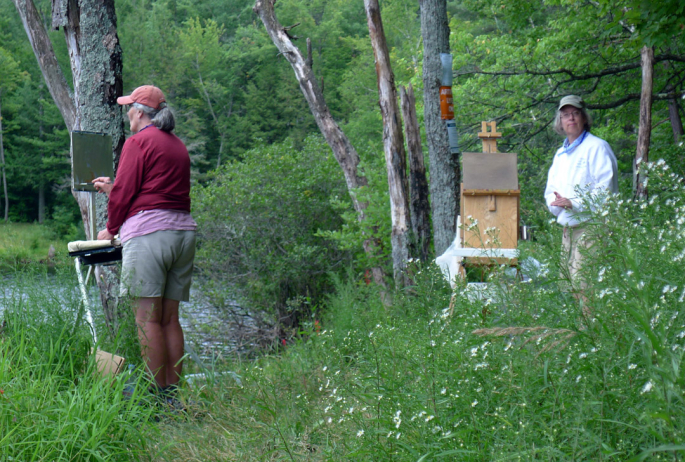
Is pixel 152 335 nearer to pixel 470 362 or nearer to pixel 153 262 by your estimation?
pixel 153 262

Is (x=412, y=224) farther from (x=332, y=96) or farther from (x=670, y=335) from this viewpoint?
(x=332, y=96)

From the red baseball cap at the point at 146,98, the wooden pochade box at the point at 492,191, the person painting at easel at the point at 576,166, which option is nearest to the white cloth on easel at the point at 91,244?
the red baseball cap at the point at 146,98

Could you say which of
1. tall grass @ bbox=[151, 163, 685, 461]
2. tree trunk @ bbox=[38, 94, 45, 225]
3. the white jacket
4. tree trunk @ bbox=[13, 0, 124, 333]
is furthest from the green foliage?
tree trunk @ bbox=[38, 94, 45, 225]

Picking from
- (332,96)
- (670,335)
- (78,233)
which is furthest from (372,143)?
(332,96)

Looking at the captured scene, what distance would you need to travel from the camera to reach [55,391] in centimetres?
317

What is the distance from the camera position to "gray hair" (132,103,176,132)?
4.07m

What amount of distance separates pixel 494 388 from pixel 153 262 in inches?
99.6

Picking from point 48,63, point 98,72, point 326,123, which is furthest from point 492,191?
point 326,123

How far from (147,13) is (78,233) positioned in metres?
19.0

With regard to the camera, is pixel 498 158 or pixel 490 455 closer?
pixel 490 455

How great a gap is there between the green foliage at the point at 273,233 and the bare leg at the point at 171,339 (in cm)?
Result: 655

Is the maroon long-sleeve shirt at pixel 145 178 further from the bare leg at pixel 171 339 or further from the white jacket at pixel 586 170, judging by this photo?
the white jacket at pixel 586 170

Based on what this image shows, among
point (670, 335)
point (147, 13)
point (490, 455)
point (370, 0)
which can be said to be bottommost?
point (490, 455)

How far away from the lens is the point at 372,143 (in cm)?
930
